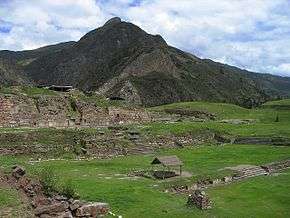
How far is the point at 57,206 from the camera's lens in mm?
28250

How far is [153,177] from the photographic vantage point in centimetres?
4122

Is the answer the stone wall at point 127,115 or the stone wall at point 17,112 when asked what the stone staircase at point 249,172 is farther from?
the stone wall at point 127,115

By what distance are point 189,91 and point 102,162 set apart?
Answer: 130m

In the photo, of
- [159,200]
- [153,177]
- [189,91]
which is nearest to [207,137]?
[153,177]

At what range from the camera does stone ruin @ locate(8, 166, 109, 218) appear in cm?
2791

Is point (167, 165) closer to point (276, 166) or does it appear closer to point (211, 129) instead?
point (276, 166)

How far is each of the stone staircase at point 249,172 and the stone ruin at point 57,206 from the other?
19.4 m

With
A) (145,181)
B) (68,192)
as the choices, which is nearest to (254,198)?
(145,181)

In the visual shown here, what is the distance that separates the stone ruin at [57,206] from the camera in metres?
27.9

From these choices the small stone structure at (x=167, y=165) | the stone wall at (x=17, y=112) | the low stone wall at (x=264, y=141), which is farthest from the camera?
the low stone wall at (x=264, y=141)

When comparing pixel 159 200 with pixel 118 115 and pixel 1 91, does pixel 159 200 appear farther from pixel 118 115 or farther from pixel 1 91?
pixel 118 115

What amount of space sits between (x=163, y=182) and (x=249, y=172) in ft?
39.4

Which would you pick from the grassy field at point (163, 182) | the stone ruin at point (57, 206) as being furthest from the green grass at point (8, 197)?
the stone ruin at point (57, 206)

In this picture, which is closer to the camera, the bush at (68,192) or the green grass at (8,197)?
the green grass at (8,197)
